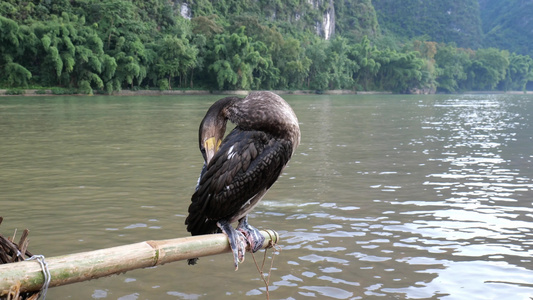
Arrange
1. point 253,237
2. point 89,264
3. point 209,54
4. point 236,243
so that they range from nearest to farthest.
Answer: point 89,264, point 236,243, point 253,237, point 209,54

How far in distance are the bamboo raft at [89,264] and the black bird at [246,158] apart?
491mm

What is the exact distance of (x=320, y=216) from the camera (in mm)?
6574

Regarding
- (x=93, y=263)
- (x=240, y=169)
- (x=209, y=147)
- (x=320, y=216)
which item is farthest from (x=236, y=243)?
(x=320, y=216)

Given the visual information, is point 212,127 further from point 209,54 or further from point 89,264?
Result: point 209,54

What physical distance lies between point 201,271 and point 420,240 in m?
2.26

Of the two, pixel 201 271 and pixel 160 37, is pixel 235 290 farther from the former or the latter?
pixel 160 37

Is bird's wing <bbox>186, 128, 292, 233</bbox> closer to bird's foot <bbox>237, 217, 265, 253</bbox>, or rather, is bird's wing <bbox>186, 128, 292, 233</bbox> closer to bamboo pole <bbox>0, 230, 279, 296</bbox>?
bird's foot <bbox>237, 217, 265, 253</bbox>

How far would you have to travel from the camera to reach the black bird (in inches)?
113

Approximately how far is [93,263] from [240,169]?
96 centimetres

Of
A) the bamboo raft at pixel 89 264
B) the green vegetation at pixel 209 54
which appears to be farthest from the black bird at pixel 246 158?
the green vegetation at pixel 209 54

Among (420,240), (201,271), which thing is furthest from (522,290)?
(201,271)

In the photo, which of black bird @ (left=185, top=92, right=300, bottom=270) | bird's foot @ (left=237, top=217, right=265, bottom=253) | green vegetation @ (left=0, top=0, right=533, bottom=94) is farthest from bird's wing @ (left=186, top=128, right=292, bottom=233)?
green vegetation @ (left=0, top=0, right=533, bottom=94)

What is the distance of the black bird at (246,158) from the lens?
113 inches

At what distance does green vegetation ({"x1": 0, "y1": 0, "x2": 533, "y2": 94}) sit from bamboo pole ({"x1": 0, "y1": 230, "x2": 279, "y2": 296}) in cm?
4725
